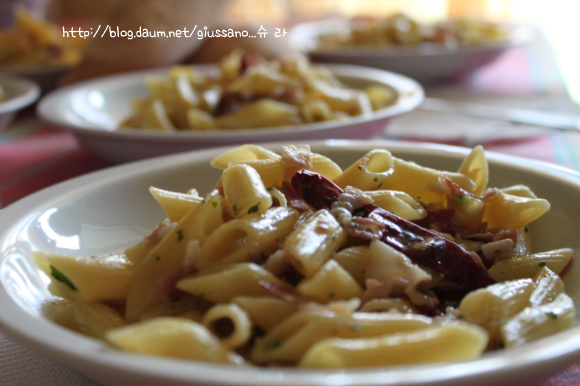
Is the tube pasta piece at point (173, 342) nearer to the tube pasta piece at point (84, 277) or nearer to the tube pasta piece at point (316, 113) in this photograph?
the tube pasta piece at point (84, 277)

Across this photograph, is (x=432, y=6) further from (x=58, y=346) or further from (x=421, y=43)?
(x=58, y=346)

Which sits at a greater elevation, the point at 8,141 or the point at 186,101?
the point at 186,101

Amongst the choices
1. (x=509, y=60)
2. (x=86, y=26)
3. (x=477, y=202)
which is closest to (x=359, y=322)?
(x=477, y=202)

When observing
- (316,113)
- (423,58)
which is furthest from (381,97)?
(423,58)

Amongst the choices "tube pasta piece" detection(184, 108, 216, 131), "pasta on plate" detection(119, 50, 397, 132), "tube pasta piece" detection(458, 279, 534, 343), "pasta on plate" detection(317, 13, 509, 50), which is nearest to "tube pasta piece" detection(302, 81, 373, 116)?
"pasta on plate" detection(119, 50, 397, 132)

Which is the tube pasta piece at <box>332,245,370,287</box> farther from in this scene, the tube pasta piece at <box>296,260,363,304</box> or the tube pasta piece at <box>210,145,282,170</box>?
the tube pasta piece at <box>210,145,282,170</box>

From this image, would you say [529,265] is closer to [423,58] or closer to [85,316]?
[85,316]
